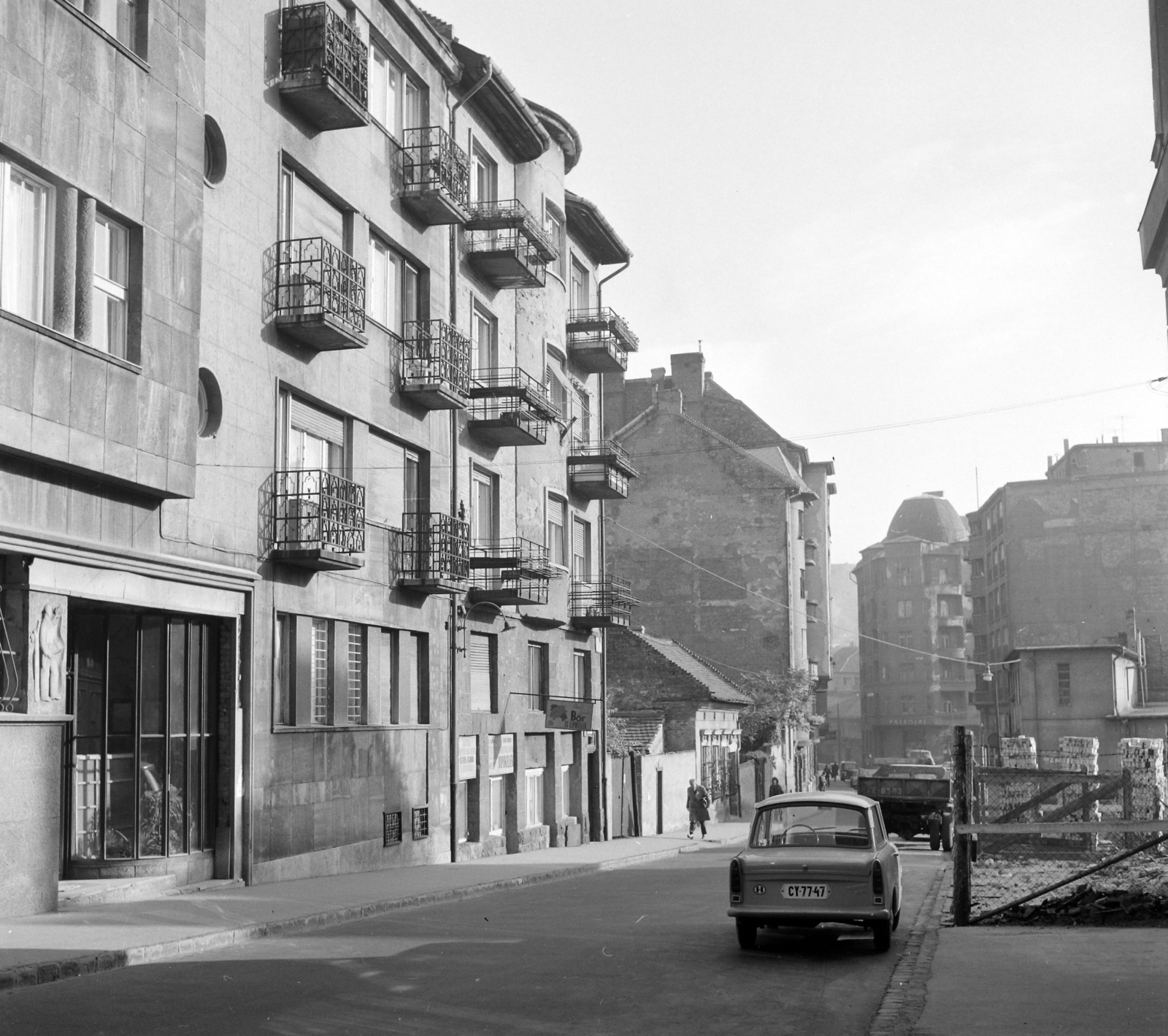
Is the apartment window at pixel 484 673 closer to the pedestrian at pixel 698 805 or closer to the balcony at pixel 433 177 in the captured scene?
the balcony at pixel 433 177

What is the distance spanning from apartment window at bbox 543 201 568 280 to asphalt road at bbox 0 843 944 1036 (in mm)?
23607

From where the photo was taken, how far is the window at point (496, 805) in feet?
105

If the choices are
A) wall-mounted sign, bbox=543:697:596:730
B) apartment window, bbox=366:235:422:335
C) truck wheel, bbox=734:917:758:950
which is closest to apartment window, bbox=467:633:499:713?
wall-mounted sign, bbox=543:697:596:730

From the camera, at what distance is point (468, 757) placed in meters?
30.3

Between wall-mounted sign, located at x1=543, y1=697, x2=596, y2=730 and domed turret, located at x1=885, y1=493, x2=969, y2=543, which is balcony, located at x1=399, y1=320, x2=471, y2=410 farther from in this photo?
domed turret, located at x1=885, y1=493, x2=969, y2=543

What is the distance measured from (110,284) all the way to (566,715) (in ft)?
65.2

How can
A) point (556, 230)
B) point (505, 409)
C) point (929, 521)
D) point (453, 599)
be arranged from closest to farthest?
1. point (453, 599)
2. point (505, 409)
3. point (556, 230)
4. point (929, 521)

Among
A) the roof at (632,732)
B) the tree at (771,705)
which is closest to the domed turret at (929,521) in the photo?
the tree at (771,705)

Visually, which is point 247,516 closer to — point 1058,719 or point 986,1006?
point 986,1006

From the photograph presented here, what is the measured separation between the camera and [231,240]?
21.6 metres

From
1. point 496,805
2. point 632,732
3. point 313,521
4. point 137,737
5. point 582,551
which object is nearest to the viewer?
point 137,737

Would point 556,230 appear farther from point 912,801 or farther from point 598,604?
point 912,801

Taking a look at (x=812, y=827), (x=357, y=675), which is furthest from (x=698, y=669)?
(x=812, y=827)

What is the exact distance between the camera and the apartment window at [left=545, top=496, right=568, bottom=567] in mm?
37156
